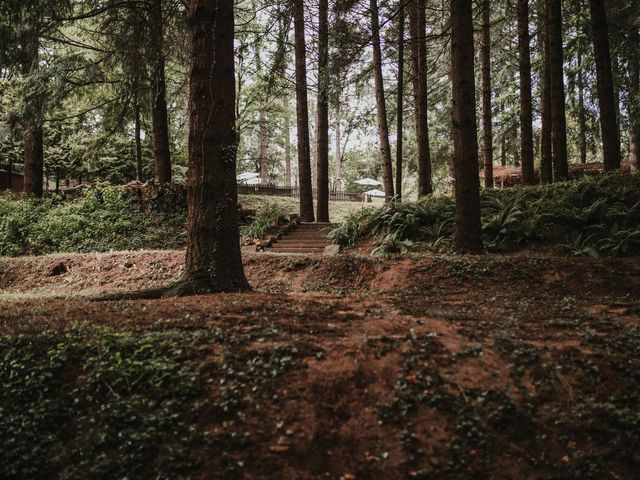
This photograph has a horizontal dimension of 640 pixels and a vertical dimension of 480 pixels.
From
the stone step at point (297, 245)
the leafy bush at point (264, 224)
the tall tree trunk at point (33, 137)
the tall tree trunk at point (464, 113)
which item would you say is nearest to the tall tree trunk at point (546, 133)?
the tall tree trunk at point (464, 113)

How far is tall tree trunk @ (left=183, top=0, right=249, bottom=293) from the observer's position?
20.3ft

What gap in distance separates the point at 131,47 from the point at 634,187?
11.0 meters

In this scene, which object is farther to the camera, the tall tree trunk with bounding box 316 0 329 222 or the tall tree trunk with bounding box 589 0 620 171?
the tall tree trunk with bounding box 316 0 329 222

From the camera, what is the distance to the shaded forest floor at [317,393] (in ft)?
9.58

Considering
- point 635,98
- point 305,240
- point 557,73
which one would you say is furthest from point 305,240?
point 635,98

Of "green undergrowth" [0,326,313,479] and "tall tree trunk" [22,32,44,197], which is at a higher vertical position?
"tall tree trunk" [22,32,44,197]

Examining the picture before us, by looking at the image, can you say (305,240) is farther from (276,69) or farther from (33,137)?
(33,137)

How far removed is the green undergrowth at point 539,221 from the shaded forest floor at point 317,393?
3994mm

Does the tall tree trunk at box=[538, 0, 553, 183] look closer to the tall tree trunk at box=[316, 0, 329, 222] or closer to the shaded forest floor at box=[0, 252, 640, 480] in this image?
the tall tree trunk at box=[316, 0, 329, 222]

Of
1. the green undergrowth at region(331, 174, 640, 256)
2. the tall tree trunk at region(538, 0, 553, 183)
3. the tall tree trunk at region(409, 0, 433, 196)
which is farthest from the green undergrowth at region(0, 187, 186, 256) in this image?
the tall tree trunk at region(538, 0, 553, 183)

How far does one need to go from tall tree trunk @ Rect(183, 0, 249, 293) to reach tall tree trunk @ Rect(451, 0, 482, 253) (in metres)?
4.07

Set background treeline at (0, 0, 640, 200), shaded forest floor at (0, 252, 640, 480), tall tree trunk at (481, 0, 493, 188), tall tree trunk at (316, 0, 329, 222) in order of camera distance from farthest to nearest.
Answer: tall tree trunk at (316, 0, 329, 222)
tall tree trunk at (481, 0, 493, 188)
background treeline at (0, 0, 640, 200)
shaded forest floor at (0, 252, 640, 480)

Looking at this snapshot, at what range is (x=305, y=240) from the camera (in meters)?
13.6

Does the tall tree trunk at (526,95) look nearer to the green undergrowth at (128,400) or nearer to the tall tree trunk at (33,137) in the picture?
the green undergrowth at (128,400)
